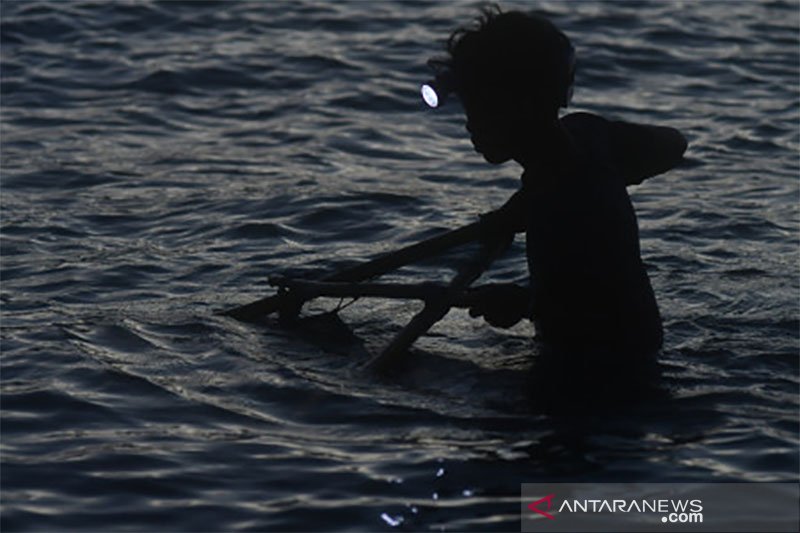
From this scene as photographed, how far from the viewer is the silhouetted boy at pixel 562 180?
23.6ft

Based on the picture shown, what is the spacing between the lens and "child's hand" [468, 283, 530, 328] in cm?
767

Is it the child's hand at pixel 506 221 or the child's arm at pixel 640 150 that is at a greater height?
the child's arm at pixel 640 150

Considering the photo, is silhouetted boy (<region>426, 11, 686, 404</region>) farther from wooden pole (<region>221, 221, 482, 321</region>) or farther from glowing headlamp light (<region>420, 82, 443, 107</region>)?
wooden pole (<region>221, 221, 482, 321</region>)

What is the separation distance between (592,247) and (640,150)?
1.68 feet

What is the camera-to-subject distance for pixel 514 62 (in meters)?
7.19

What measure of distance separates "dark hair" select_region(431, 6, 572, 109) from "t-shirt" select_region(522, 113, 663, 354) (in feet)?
0.88

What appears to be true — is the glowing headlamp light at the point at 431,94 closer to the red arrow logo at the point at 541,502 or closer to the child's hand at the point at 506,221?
the child's hand at the point at 506,221

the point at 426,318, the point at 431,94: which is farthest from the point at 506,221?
the point at 431,94

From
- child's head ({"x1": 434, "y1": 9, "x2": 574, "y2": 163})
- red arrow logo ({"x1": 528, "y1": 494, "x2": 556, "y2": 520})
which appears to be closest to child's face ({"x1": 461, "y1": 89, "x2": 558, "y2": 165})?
child's head ({"x1": 434, "y1": 9, "x2": 574, "y2": 163})

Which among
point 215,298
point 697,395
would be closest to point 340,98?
point 215,298

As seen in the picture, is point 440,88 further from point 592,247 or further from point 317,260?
point 317,260

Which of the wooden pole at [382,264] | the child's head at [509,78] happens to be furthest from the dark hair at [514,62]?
the wooden pole at [382,264]

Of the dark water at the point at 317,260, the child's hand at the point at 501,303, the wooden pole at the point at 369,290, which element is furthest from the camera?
the wooden pole at the point at 369,290

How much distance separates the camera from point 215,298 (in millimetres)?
9211
